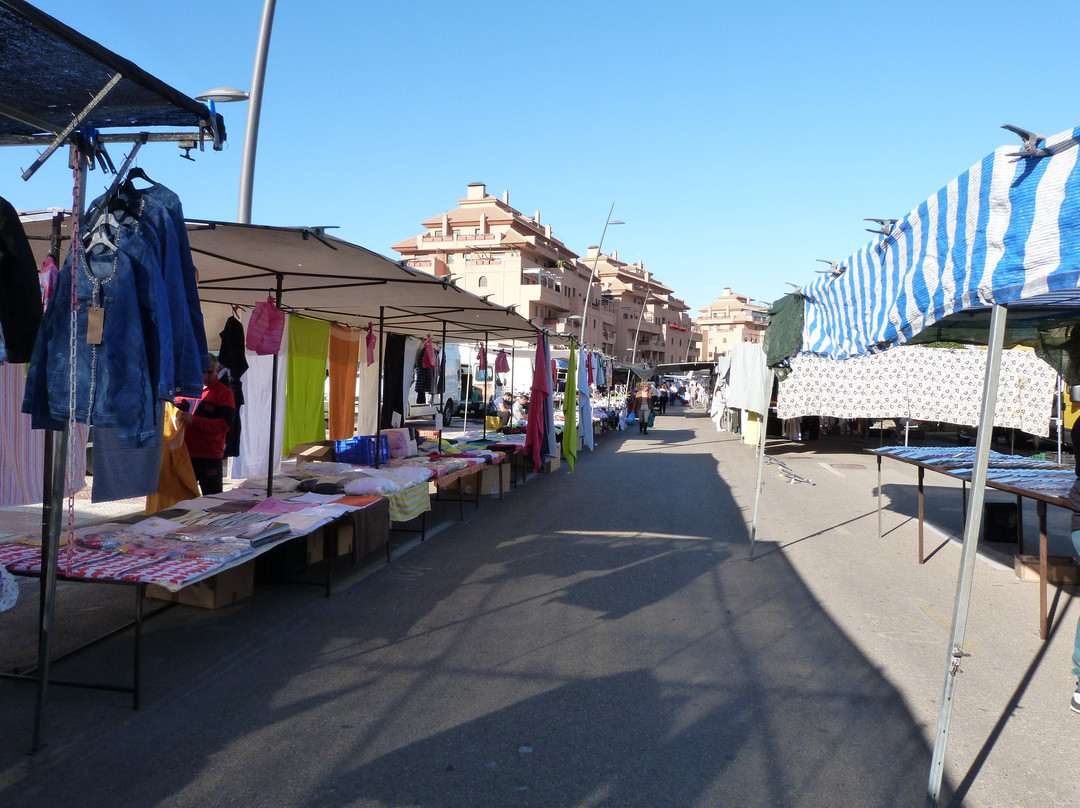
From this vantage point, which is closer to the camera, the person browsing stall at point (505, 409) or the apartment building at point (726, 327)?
the person browsing stall at point (505, 409)

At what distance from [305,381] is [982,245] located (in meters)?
7.73

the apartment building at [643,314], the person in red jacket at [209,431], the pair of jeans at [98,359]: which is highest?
the apartment building at [643,314]

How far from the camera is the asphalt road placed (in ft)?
10.4

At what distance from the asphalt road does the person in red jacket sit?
1.64 meters

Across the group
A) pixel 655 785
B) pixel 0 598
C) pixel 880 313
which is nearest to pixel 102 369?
pixel 0 598

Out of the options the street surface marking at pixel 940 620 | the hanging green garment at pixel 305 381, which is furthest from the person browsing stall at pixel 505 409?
the street surface marking at pixel 940 620

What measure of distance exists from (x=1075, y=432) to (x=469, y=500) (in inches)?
323

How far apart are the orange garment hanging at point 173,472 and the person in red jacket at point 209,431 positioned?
134 millimetres

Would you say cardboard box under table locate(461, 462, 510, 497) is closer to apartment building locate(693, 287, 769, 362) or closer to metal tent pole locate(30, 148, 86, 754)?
metal tent pole locate(30, 148, 86, 754)

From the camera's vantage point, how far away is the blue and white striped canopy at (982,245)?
2799mm

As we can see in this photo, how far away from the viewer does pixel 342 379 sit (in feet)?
33.5

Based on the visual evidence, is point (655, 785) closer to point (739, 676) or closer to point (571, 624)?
point (739, 676)

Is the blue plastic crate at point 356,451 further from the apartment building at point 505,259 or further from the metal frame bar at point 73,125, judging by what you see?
the apartment building at point 505,259

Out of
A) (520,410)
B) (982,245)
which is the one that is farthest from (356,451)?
(520,410)
